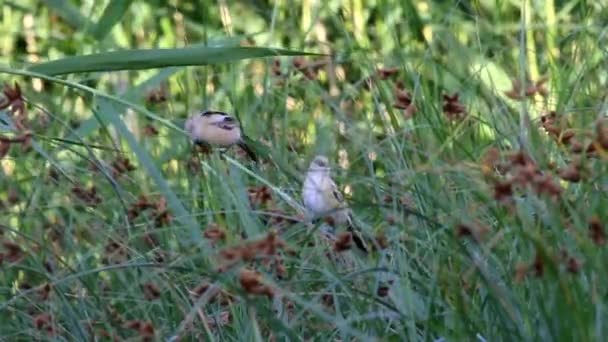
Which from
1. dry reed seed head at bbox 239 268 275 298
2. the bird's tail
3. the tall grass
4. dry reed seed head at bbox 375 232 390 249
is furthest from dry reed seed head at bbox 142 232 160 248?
dry reed seed head at bbox 239 268 275 298

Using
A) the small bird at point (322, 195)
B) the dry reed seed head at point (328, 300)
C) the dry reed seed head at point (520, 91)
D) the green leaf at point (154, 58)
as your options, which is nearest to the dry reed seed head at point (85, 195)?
the green leaf at point (154, 58)

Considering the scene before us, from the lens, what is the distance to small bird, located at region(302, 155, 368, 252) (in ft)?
9.11

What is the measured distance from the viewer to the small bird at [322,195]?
2775mm

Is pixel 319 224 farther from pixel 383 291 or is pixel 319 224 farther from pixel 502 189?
pixel 502 189

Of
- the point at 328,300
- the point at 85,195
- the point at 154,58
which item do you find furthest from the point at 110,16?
the point at 328,300

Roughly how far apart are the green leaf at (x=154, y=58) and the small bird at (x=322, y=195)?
0.24 meters

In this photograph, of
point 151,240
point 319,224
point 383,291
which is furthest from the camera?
point 151,240

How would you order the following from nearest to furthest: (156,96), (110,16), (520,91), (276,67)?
1. (520,91)
2. (110,16)
3. (276,67)
4. (156,96)

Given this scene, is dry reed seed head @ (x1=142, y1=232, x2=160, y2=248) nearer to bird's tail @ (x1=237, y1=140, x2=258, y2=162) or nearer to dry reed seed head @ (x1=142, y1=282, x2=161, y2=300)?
bird's tail @ (x1=237, y1=140, x2=258, y2=162)

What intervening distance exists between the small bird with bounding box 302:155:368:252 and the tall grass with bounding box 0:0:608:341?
27mm

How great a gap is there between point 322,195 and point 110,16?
1.84 ft

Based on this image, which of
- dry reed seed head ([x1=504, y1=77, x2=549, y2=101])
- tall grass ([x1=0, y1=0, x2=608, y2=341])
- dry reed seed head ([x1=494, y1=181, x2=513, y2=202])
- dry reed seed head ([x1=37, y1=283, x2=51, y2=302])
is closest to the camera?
dry reed seed head ([x1=494, y1=181, x2=513, y2=202])

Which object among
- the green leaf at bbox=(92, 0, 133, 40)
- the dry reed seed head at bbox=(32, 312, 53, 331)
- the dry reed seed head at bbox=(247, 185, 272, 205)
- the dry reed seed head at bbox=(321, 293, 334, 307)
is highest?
the green leaf at bbox=(92, 0, 133, 40)

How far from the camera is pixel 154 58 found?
110 inches
